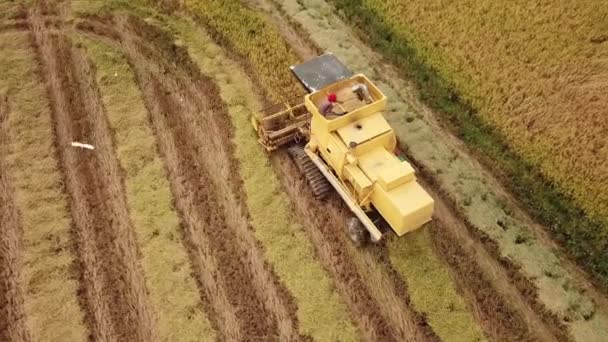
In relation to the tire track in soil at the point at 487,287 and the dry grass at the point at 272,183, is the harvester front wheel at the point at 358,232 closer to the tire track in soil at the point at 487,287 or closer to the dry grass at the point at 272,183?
the dry grass at the point at 272,183

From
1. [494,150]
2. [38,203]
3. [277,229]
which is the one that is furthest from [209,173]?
[494,150]

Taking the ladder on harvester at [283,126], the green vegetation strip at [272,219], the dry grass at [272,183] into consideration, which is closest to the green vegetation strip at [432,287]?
the dry grass at [272,183]

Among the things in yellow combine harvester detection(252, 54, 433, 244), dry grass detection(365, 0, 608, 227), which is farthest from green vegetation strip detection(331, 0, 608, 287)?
yellow combine harvester detection(252, 54, 433, 244)

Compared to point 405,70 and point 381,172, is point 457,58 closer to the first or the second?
point 405,70

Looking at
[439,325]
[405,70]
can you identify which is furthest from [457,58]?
[439,325]

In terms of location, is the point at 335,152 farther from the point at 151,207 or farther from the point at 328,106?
the point at 151,207

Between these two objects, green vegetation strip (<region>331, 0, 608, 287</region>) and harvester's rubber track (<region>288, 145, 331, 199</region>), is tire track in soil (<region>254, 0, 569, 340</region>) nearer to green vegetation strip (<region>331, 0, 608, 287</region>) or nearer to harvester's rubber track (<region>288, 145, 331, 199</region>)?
green vegetation strip (<region>331, 0, 608, 287</region>)
